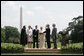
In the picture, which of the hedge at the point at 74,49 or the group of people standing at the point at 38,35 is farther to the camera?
the group of people standing at the point at 38,35

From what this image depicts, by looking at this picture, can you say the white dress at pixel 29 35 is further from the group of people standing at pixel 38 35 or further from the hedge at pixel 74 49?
the hedge at pixel 74 49

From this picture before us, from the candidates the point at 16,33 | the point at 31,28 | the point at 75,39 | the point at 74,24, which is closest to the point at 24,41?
the point at 31,28

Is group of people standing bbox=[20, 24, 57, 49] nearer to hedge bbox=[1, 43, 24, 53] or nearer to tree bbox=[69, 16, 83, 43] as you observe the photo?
hedge bbox=[1, 43, 24, 53]

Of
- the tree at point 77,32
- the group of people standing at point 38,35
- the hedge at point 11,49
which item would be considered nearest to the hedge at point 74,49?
the group of people standing at point 38,35

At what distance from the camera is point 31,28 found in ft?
63.0

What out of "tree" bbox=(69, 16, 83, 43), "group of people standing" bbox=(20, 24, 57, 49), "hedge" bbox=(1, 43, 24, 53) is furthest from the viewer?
"tree" bbox=(69, 16, 83, 43)

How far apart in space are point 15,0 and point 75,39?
60.6ft

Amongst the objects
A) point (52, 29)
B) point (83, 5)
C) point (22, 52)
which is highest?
point (83, 5)

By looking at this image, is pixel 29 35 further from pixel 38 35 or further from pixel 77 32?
pixel 77 32

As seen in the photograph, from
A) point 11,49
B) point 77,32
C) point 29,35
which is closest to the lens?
point 11,49

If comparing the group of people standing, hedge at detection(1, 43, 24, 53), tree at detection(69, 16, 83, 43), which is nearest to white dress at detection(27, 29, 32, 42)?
the group of people standing

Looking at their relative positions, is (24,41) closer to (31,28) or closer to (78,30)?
(31,28)

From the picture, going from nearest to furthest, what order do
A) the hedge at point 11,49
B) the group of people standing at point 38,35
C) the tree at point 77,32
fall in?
1. the hedge at point 11,49
2. the group of people standing at point 38,35
3. the tree at point 77,32

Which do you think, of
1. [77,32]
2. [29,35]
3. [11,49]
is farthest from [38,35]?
[77,32]
